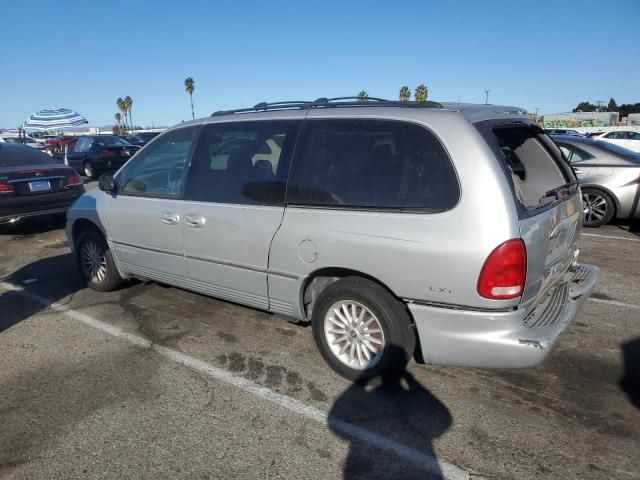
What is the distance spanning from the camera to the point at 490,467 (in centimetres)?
250

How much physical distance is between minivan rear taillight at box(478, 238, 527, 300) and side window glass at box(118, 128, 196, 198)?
265 cm

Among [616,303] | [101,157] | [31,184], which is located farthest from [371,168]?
[101,157]

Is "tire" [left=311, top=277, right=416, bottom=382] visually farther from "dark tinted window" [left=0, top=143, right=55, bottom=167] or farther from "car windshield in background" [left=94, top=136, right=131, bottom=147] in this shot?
"car windshield in background" [left=94, top=136, right=131, bottom=147]

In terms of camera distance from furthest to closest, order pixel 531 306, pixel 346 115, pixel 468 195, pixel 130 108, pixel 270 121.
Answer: pixel 130 108 → pixel 270 121 → pixel 346 115 → pixel 531 306 → pixel 468 195

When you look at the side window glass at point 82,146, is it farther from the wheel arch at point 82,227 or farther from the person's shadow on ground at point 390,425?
the person's shadow on ground at point 390,425

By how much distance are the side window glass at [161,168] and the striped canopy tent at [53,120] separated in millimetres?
20619

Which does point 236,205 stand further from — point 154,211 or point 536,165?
point 536,165

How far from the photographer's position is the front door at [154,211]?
4.15 metres

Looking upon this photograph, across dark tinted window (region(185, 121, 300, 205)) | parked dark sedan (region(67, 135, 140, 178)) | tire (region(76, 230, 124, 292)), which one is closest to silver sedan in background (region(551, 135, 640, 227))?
dark tinted window (region(185, 121, 300, 205))

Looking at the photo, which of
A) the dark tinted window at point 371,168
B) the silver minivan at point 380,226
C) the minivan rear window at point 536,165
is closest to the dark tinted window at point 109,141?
the silver minivan at point 380,226

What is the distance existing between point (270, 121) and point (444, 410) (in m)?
2.41

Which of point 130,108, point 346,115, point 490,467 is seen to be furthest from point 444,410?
point 130,108

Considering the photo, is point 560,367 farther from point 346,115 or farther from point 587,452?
point 346,115

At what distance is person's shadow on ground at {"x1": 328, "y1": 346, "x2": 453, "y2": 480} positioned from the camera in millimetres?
2514
